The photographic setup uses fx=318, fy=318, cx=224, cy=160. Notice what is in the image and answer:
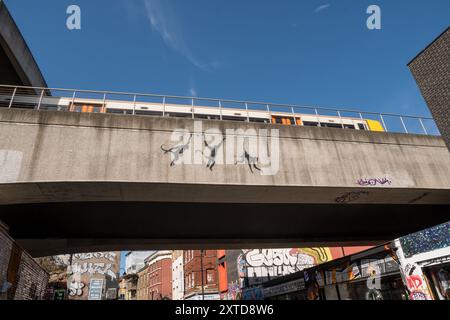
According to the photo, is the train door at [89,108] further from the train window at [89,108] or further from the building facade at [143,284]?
the building facade at [143,284]

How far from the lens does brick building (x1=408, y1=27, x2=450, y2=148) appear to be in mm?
12726

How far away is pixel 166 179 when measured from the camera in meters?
10.3

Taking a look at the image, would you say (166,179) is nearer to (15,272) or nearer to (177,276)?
(15,272)

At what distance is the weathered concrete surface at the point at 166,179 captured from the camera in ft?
32.5

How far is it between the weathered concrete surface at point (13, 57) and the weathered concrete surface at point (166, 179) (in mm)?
8464

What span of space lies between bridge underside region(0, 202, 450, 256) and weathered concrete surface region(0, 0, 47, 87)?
28.2 feet

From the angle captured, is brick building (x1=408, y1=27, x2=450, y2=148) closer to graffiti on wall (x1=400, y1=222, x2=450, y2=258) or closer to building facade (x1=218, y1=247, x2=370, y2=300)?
graffiti on wall (x1=400, y1=222, x2=450, y2=258)

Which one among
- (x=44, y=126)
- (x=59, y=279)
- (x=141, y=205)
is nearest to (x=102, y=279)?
(x=59, y=279)

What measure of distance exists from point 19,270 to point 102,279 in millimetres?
42480

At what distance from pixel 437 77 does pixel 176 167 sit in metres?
11.4

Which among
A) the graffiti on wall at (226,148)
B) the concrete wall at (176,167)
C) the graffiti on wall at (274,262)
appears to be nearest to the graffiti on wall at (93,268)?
the graffiti on wall at (274,262)

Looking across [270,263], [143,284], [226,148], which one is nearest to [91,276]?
[270,263]
